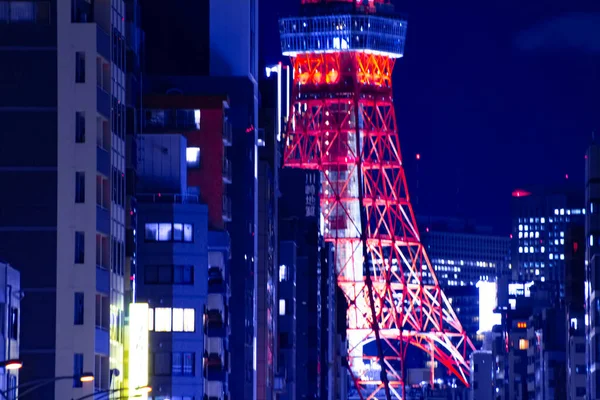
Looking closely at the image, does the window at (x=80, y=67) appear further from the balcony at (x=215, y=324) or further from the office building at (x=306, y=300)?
the office building at (x=306, y=300)

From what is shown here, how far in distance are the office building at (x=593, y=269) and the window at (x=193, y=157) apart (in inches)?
1069

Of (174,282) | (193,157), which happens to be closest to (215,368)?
(174,282)

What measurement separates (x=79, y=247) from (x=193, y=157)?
22446 millimetres

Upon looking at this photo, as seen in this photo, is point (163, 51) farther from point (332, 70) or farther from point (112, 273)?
point (332, 70)

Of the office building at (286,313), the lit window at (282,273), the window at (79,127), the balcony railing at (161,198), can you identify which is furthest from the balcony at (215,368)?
the lit window at (282,273)

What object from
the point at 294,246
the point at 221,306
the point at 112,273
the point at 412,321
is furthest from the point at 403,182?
the point at 112,273

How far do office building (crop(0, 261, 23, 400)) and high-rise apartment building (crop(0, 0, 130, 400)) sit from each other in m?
5.15

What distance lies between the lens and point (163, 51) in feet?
291

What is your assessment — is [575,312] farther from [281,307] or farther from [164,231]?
[164,231]

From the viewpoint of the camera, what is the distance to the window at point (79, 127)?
185 ft

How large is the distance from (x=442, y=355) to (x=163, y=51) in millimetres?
92553

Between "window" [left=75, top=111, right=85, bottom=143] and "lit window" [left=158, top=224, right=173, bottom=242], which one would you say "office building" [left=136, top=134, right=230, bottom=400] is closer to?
"lit window" [left=158, top=224, right=173, bottom=242]

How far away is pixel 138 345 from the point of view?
195 feet

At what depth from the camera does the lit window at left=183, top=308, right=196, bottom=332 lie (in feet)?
229
